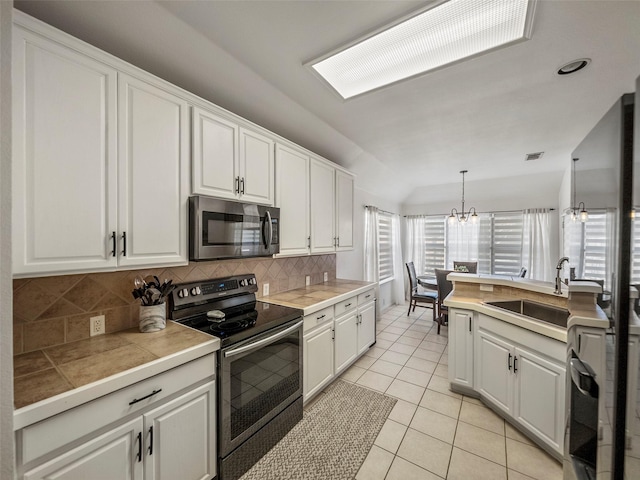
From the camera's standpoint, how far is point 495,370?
218 centimetres

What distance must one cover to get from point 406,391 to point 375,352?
2.94ft

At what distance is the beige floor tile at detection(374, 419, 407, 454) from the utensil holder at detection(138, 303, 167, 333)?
1.80 meters

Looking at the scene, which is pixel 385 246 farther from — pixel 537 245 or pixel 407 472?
pixel 407 472

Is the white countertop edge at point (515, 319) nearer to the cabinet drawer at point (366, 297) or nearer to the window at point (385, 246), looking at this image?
the cabinet drawer at point (366, 297)

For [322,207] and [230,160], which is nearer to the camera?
[230,160]

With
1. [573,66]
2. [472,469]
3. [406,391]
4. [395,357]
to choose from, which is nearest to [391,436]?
[472,469]

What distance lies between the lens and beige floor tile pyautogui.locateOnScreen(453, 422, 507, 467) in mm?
1823

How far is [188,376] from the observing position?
4.43 feet

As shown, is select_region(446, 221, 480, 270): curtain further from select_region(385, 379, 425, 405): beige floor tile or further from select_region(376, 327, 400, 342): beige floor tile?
select_region(385, 379, 425, 405): beige floor tile

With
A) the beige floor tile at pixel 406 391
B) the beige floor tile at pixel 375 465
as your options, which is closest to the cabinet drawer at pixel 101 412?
the beige floor tile at pixel 375 465

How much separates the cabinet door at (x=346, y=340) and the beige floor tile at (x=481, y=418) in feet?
3.75

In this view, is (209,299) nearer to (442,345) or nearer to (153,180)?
(153,180)

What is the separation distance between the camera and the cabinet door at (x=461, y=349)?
2.42m

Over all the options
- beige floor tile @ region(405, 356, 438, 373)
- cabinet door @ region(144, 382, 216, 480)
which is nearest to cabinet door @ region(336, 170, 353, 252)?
beige floor tile @ region(405, 356, 438, 373)
